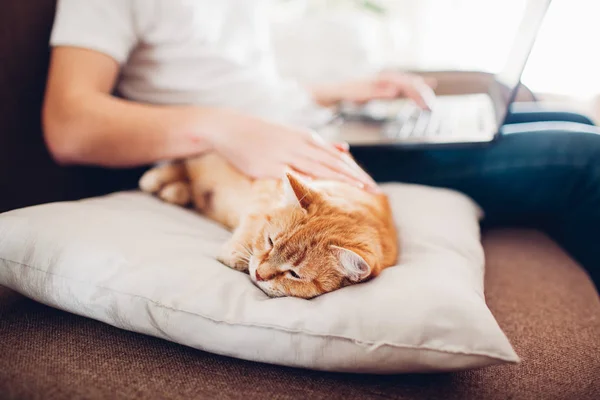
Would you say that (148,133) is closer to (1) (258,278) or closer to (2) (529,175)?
(1) (258,278)

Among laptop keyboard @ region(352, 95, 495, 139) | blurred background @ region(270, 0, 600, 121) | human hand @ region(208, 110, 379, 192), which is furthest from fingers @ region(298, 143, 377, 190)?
blurred background @ region(270, 0, 600, 121)

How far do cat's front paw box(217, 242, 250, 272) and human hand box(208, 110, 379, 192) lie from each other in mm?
179

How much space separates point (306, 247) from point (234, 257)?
0.14m

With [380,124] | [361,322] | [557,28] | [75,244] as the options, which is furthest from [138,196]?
[557,28]

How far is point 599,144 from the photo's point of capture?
3.38 ft

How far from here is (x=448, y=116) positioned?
4.22 ft

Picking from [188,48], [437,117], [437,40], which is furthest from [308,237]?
[437,40]

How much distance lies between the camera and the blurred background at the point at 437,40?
5.65 ft

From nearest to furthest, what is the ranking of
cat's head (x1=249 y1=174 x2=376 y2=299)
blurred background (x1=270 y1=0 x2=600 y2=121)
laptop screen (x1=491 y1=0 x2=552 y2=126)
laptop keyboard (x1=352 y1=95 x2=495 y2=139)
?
cat's head (x1=249 y1=174 x2=376 y2=299) → laptop screen (x1=491 y1=0 x2=552 y2=126) → laptop keyboard (x1=352 y1=95 x2=495 y2=139) → blurred background (x1=270 y1=0 x2=600 y2=121)

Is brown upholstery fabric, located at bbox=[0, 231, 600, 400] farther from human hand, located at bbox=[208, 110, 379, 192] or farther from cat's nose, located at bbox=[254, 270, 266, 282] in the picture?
human hand, located at bbox=[208, 110, 379, 192]

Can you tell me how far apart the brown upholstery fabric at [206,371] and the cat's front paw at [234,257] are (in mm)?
166

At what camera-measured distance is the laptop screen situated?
1012mm

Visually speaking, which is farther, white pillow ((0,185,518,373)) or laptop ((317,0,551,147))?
laptop ((317,0,551,147))

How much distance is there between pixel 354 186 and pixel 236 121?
0.94ft
